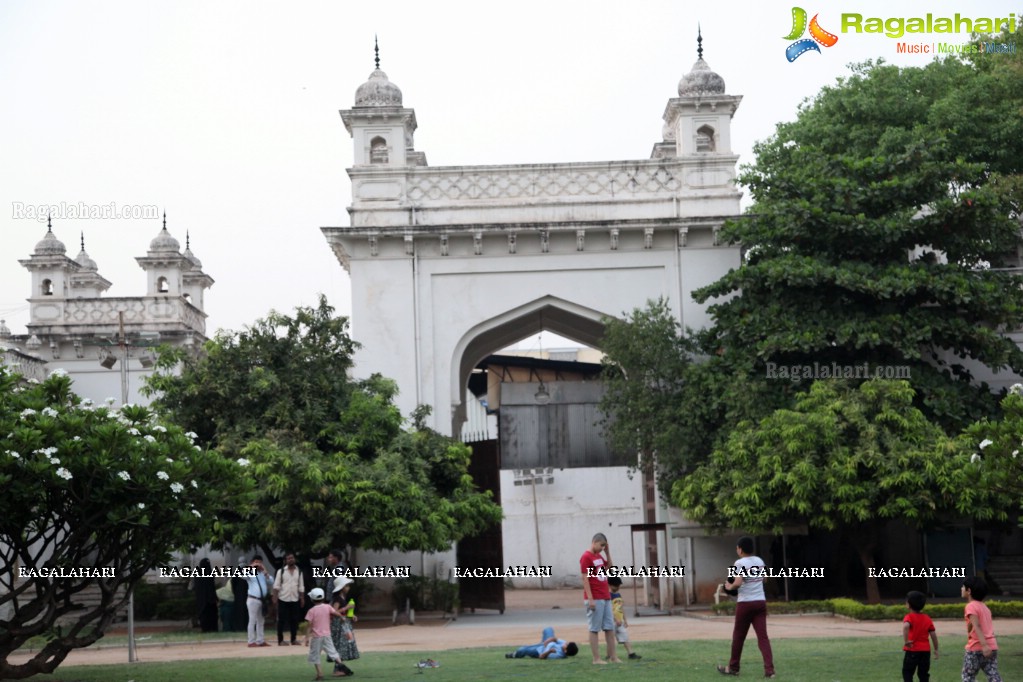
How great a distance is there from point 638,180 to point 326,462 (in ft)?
28.1

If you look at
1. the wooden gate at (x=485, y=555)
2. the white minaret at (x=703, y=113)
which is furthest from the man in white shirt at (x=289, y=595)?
the white minaret at (x=703, y=113)

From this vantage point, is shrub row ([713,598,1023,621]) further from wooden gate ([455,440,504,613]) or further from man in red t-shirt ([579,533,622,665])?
wooden gate ([455,440,504,613])

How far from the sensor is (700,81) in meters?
27.2

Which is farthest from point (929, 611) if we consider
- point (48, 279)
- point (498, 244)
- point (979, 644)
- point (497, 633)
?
point (48, 279)

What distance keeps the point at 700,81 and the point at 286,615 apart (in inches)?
537

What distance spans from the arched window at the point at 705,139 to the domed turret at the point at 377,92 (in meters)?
5.78

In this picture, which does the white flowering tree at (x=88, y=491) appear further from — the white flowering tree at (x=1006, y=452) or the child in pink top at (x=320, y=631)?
the white flowering tree at (x=1006, y=452)

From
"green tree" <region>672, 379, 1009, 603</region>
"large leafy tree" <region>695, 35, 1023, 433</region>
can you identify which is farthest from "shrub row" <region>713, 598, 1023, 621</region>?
"large leafy tree" <region>695, 35, 1023, 433</region>

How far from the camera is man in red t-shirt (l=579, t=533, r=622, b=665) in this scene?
1330 centimetres

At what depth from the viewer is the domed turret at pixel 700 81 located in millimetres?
27031

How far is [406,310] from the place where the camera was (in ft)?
86.5

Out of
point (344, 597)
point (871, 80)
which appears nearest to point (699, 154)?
point (871, 80)

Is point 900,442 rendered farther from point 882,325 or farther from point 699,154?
point 699,154

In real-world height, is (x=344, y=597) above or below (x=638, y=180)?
below
